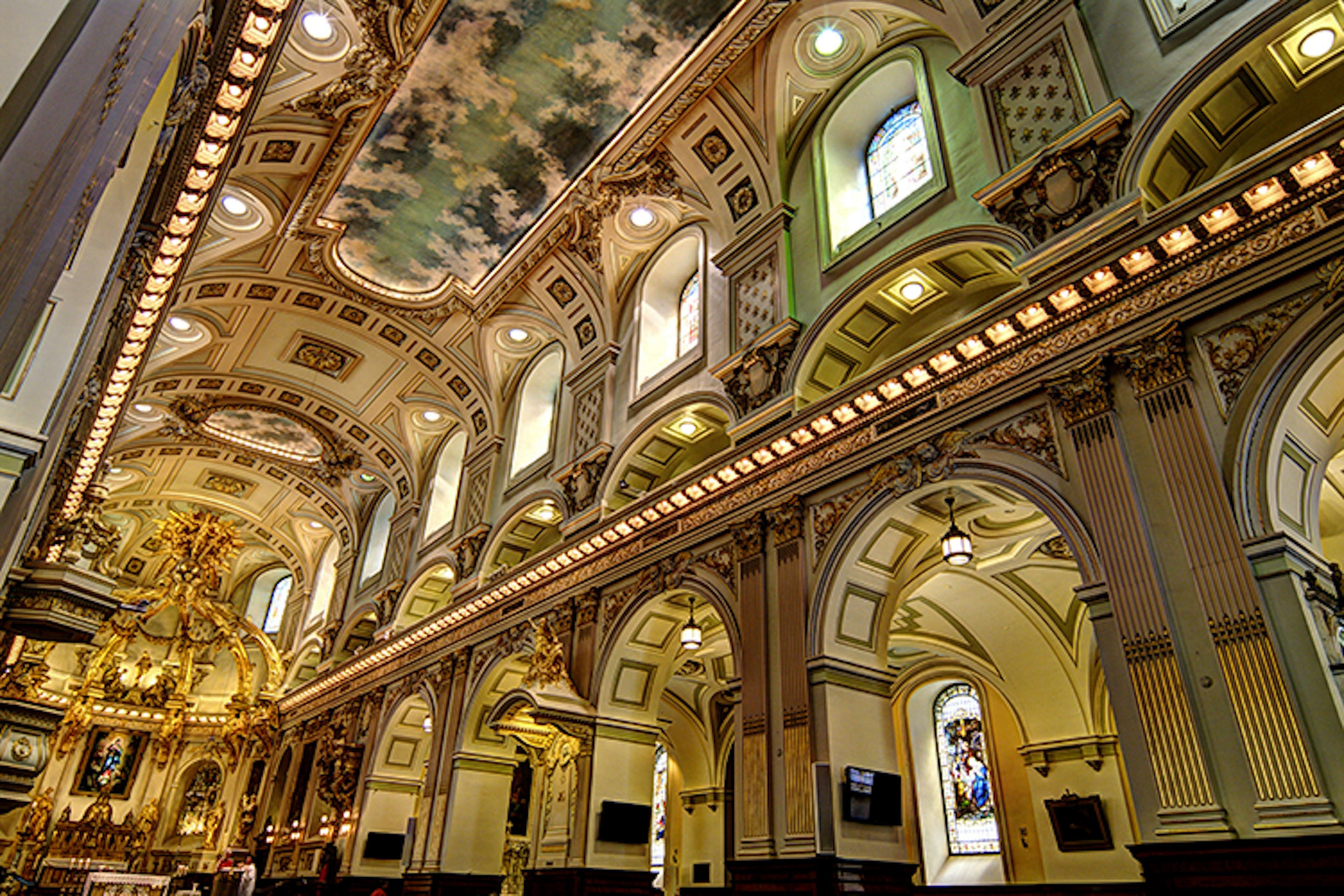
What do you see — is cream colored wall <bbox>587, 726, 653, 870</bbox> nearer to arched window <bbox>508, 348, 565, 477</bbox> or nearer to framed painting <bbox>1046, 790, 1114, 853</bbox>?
framed painting <bbox>1046, 790, 1114, 853</bbox>

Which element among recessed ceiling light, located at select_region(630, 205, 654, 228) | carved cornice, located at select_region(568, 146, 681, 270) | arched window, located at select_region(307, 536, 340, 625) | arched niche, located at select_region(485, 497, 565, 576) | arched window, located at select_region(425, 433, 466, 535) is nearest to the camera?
carved cornice, located at select_region(568, 146, 681, 270)

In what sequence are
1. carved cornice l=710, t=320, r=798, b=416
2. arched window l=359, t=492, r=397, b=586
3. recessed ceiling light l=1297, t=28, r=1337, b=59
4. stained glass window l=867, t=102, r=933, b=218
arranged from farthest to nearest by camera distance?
1. arched window l=359, t=492, r=397, b=586
2. carved cornice l=710, t=320, r=798, b=416
3. stained glass window l=867, t=102, r=933, b=218
4. recessed ceiling light l=1297, t=28, r=1337, b=59

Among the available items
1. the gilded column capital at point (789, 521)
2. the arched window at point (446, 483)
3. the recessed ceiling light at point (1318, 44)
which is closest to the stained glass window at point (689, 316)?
the gilded column capital at point (789, 521)

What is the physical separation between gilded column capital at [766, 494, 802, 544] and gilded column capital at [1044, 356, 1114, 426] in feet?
10.7

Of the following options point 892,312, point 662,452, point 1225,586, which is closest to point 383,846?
point 662,452

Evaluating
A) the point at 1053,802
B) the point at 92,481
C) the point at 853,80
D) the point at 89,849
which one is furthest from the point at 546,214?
the point at 89,849

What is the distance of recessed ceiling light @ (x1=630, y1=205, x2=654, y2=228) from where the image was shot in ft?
48.4

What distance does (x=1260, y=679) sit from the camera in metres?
5.71

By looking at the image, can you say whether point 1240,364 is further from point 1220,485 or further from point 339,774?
point 339,774

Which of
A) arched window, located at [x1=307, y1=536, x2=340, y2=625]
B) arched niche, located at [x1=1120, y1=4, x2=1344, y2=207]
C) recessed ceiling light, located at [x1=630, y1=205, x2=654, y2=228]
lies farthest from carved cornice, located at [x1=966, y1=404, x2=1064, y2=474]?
arched window, located at [x1=307, y1=536, x2=340, y2=625]

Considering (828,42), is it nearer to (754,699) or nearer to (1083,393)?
(1083,393)

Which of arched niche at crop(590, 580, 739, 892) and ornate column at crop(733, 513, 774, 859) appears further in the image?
arched niche at crop(590, 580, 739, 892)

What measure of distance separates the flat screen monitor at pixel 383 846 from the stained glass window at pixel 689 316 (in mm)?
11726

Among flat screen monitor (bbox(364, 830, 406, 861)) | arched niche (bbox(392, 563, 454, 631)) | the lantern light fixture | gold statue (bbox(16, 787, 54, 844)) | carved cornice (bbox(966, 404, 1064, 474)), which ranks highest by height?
arched niche (bbox(392, 563, 454, 631))
